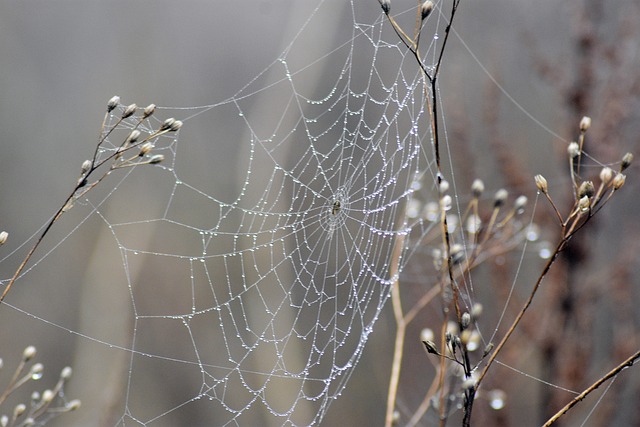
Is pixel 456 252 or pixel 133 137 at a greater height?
pixel 456 252

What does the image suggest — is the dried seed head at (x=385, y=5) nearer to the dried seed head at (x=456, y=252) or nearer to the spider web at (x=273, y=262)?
the dried seed head at (x=456, y=252)

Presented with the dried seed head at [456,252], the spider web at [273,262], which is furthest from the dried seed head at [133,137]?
the spider web at [273,262]

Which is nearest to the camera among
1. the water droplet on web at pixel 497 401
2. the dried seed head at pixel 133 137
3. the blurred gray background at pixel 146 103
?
the dried seed head at pixel 133 137

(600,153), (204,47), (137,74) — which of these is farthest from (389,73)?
(600,153)

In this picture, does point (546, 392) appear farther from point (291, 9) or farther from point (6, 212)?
point (6, 212)

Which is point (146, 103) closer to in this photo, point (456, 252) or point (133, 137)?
point (456, 252)

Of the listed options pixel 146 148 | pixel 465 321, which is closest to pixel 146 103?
pixel 146 148

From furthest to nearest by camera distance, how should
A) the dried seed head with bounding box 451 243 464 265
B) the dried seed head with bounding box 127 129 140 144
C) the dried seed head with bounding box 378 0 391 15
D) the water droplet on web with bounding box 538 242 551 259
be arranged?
the water droplet on web with bounding box 538 242 551 259 < the dried seed head with bounding box 451 243 464 265 < the dried seed head with bounding box 378 0 391 15 < the dried seed head with bounding box 127 129 140 144

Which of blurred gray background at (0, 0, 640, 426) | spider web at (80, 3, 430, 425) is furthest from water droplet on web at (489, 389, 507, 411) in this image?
blurred gray background at (0, 0, 640, 426)

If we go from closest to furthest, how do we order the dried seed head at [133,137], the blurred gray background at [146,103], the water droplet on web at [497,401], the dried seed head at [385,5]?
the dried seed head at [133,137] → the dried seed head at [385,5] → the water droplet on web at [497,401] → the blurred gray background at [146,103]

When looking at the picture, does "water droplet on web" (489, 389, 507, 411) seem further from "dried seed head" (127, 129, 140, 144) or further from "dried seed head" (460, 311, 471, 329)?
"dried seed head" (127, 129, 140, 144)

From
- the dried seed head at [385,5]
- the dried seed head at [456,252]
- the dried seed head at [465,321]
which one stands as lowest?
the dried seed head at [465,321]
